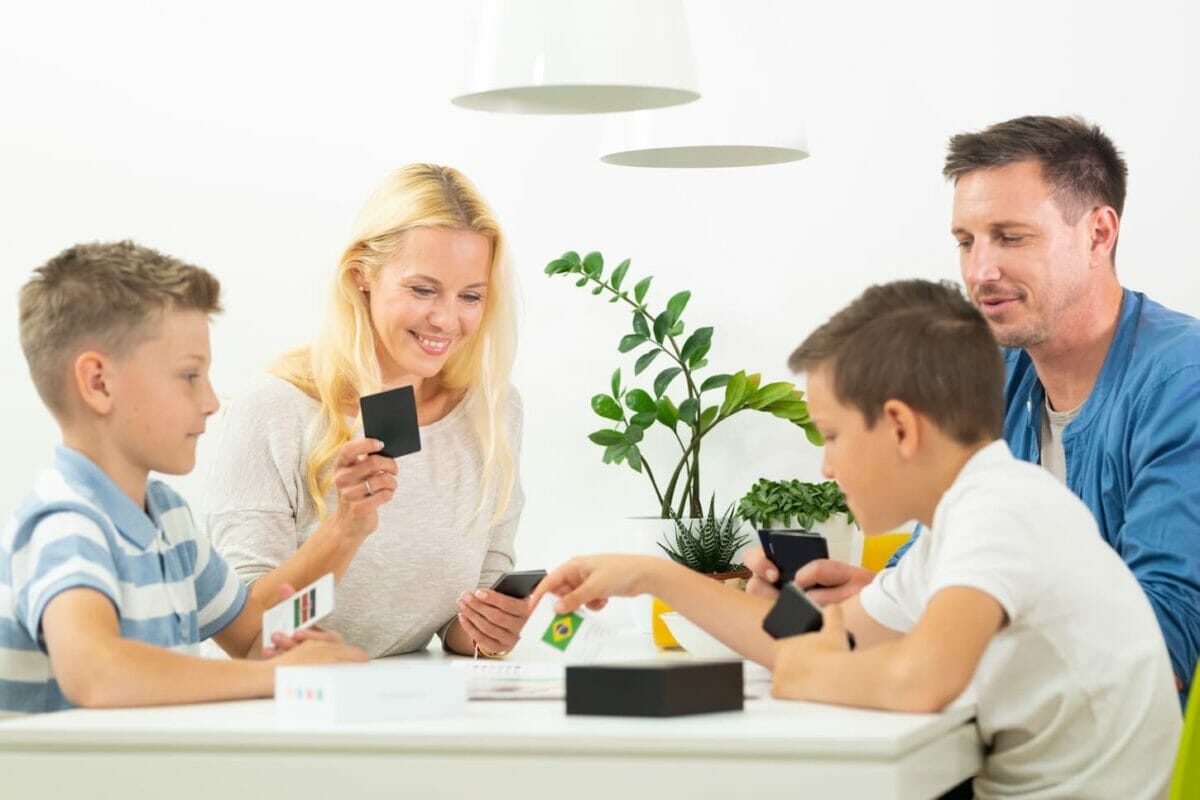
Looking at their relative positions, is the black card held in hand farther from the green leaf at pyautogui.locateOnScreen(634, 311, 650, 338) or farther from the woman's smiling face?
the green leaf at pyautogui.locateOnScreen(634, 311, 650, 338)

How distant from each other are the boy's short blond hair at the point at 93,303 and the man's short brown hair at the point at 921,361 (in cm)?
76

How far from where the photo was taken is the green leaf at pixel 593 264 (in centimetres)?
344

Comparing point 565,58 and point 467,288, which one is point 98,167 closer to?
point 467,288

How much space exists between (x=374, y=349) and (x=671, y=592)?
37.4 inches

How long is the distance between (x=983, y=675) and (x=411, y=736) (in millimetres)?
596

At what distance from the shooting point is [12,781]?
153cm

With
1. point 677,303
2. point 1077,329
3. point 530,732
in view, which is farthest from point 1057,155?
point 530,732

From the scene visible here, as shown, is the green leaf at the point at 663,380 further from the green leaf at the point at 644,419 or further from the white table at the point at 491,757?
the white table at the point at 491,757

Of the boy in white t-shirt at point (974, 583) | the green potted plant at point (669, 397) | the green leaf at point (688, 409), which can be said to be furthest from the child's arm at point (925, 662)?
the green leaf at point (688, 409)

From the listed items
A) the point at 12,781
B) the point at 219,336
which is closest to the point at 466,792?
the point at 12,781

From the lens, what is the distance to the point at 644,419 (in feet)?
11.4

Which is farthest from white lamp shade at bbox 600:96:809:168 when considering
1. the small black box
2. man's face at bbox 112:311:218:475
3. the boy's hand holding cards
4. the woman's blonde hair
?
the small black box

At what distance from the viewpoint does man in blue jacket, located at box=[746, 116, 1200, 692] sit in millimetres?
2379

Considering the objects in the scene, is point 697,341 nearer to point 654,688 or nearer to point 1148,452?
point 1148,452
